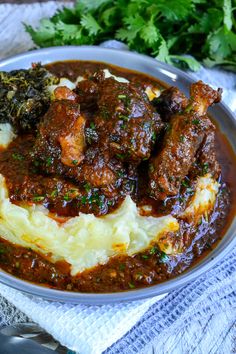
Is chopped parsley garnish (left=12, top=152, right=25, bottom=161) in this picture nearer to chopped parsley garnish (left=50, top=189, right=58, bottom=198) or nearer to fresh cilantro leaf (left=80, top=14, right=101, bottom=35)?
chopped parsley garnish (left=50, top=189, right=58, bottom=198)

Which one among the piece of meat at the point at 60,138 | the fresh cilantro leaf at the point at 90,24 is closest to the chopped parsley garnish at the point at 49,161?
the piece of meat at the point at 60,138

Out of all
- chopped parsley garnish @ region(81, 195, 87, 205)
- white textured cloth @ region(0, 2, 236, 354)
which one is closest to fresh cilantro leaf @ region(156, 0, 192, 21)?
chopped parsley garnish @ region(81, 195, 87, 205)

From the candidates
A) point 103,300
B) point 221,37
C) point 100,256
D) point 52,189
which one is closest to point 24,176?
point 52,189

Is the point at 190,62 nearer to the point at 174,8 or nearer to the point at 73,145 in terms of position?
the point at 174,8

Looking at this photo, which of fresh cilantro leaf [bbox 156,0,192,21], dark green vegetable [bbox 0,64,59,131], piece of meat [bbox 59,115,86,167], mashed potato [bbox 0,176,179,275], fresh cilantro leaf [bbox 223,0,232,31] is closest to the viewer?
mashed potato [bbox 0,176,179,275]

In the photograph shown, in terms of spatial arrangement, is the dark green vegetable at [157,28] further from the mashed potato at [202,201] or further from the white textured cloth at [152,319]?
the white textured cloth at [152,319]

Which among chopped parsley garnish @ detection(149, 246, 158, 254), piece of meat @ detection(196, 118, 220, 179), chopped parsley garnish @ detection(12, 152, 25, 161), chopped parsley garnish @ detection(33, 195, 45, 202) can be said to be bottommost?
chopped parsley garnish @ detection(12, 152, 25, 161)

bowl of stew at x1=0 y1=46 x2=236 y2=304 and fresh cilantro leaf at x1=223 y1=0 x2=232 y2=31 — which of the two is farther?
fresh cilantro leaf at x1=223 y1=0 x2=232 y2=31
